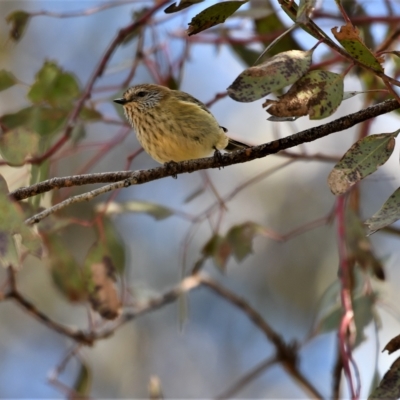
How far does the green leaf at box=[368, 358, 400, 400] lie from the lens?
4.33ft

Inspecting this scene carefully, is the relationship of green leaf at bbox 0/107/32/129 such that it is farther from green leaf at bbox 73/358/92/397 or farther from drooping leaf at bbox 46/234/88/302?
green leaf at bbox 73/358/92/397

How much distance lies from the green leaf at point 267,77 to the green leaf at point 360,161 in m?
0.20

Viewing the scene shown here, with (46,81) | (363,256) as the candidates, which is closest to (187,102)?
(46,81)

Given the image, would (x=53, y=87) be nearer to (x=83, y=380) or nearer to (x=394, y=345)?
(x=83, y=380)

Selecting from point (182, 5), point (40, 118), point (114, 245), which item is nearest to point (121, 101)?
point (40, 118)

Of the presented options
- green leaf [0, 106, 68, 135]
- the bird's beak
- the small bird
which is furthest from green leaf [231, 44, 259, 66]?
green leaf [0, 106, 68, 135]

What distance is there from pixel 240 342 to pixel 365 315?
9.55ft

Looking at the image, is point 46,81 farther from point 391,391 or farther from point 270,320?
point 270,320

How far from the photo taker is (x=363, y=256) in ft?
7.35

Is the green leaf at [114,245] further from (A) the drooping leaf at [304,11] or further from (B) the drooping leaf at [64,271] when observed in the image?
(A) the drooping leaf at [304,11]

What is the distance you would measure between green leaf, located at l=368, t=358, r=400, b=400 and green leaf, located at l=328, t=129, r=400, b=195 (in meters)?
0.37

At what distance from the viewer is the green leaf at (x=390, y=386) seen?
1.32m

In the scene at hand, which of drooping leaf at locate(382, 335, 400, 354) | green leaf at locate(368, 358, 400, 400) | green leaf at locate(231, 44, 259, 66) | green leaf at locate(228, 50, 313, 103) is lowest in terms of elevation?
green leaf at locate(368, 358, 400, 400)

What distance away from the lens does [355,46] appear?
4.14 feet
